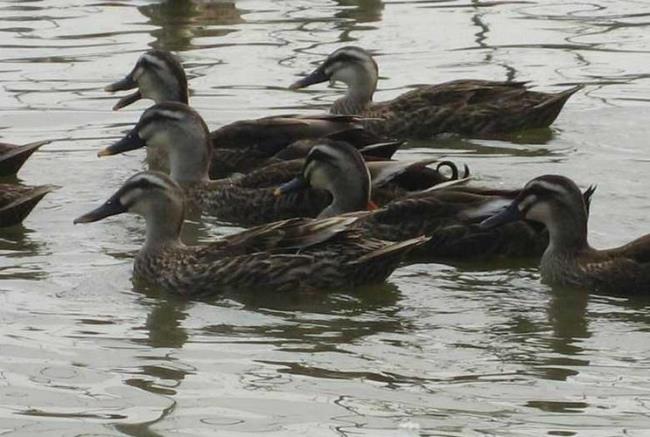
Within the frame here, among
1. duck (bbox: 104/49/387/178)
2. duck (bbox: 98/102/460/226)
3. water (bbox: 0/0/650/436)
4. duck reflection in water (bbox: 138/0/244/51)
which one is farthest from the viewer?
duck reflection in water (bbox: 138/0/244/51)

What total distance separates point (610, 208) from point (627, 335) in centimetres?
257

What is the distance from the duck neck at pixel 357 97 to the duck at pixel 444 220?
3330 mm

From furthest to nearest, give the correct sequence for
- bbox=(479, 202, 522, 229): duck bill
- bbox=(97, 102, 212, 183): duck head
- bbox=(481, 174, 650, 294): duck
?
bbox=(97, 102, 212, 183): duck head < bbox=(479, 202, 522, 229): duck bill < bbox=(481, 174, 650, 294): duck

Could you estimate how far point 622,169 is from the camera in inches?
507

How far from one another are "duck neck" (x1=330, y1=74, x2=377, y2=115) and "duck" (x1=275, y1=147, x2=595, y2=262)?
3.33m

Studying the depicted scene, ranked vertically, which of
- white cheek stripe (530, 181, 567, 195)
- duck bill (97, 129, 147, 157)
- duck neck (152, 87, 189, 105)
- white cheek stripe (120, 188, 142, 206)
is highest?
duck neck (152, 87, 189, 105)

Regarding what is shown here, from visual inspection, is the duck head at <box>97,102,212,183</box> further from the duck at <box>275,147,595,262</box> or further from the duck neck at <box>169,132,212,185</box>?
the duck at <box>275,147,595,262</box>

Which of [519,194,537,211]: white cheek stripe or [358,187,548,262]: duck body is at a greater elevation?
[519,194,537,211]: white cheek stripe

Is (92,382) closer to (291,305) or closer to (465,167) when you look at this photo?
(291,305)

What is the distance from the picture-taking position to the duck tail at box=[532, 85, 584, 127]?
567 inches

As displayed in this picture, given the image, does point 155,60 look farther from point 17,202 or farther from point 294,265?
point 294,265

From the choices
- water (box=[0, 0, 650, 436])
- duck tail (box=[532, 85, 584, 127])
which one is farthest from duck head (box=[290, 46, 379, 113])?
duck tail (box=[532, 85, 584, 127])

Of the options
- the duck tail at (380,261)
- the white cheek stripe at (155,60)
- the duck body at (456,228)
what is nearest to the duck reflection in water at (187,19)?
the white cheek stripe at (155,60)

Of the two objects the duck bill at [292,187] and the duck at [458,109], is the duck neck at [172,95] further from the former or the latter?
the duck bill at [292,187]
